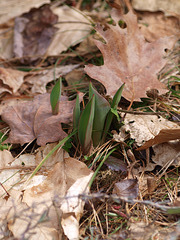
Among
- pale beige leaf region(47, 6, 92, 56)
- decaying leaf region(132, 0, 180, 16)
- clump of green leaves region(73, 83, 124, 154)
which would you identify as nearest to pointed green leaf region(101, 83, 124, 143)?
clump of green leaves region(73, 83, 124, 154)

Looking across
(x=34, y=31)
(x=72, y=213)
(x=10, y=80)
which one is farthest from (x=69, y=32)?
(x=72, y=213)

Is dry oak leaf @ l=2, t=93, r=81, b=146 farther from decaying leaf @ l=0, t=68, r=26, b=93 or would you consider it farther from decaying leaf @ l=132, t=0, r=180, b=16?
decaying leaf @ l=132, t=0, r=180, b=16

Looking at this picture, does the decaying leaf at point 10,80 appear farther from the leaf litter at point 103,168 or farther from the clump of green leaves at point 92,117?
the clump of green leaves at point 92,117

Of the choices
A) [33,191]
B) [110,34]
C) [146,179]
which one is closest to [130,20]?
[110,34]

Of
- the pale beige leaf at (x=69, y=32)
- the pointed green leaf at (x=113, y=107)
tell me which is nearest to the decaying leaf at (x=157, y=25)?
the pale beige leaf at (x=69, y=32)

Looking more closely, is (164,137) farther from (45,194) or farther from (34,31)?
(34,31)

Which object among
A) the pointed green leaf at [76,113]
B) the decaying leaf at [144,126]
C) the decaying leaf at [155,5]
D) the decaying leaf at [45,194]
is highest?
the decaying leaf at [155,5]
